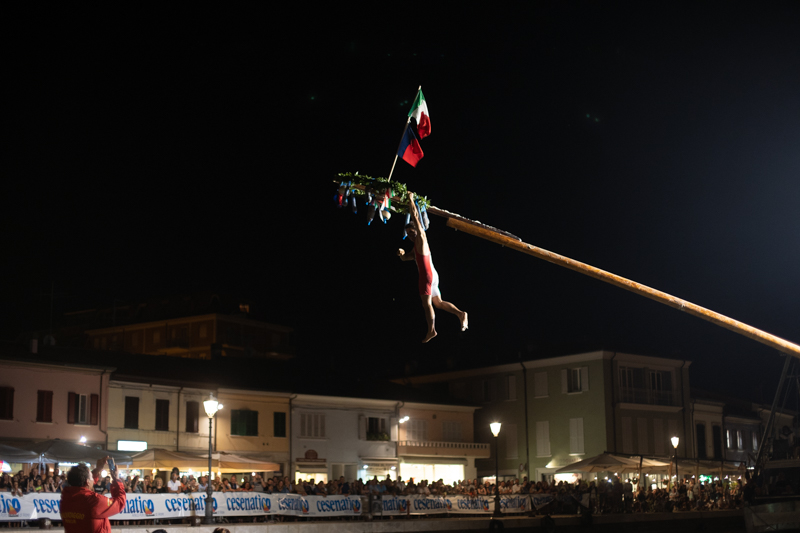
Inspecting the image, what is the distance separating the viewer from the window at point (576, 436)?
170 ft

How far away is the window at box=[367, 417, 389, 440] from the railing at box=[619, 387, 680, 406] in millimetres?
13641

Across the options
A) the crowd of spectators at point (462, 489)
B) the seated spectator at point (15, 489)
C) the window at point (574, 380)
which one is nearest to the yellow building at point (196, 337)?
the window at point (574, 380)

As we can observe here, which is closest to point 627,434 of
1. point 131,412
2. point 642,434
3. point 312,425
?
point 642,434

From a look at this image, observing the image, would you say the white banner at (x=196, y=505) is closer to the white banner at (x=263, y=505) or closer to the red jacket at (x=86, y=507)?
the white banner at (x=263, y=505)

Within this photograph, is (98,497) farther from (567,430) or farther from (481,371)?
(481,371)

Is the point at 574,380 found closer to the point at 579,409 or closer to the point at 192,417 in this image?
the point at 579,409

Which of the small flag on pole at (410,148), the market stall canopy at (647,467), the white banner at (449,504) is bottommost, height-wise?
the white banner at (449,504)

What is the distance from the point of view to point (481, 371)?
189 feet

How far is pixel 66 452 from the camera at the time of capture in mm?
29922

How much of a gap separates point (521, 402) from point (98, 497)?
48204mm

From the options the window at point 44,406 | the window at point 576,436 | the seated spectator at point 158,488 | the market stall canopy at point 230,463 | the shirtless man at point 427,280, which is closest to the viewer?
the shirtless man at point 427,280

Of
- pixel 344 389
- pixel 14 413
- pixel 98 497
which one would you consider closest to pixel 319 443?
pixel 344 389

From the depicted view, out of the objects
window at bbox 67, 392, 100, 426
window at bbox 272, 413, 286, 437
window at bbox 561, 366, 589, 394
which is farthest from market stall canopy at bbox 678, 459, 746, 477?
window at bbox 67, 392, 100, 426

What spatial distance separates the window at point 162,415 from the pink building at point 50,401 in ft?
8.35
